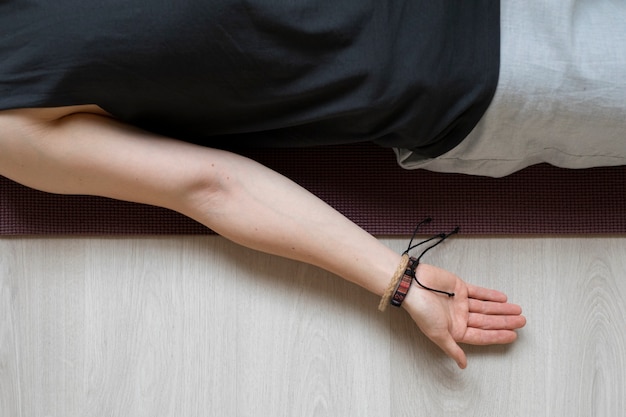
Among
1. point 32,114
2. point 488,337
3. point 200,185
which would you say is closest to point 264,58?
point 200,185

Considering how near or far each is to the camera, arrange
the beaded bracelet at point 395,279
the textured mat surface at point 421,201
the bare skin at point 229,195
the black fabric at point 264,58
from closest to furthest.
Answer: the black fabric at point 264,58 → the bare skin at point 229,195 → the beaded bracelet at point 395,279 → the textured mat surface at point 421,201

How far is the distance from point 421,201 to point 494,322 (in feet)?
0.91

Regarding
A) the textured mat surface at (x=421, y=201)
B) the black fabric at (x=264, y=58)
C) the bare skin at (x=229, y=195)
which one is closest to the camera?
the black fabric at (x=264, y=58)

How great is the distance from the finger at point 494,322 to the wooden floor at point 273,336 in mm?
50

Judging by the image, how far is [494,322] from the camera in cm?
124

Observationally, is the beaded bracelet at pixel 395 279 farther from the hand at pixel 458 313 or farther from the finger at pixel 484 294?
the finger at pixel 484 294

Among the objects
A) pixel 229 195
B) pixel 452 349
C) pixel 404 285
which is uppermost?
pixel 229 195

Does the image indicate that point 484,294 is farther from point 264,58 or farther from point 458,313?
point 264,58

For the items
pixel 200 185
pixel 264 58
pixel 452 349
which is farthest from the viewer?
pixel 452 349

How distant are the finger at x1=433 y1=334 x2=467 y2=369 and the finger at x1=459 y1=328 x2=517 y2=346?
0.08ft

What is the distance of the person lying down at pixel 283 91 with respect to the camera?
0.94m

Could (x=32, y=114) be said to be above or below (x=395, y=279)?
above

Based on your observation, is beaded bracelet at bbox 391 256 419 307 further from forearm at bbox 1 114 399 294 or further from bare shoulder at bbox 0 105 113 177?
bare shoulder at bbox 0 105 113 177

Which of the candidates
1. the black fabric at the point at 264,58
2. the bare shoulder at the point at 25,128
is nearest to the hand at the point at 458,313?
the black fabric at the point at 264,58
